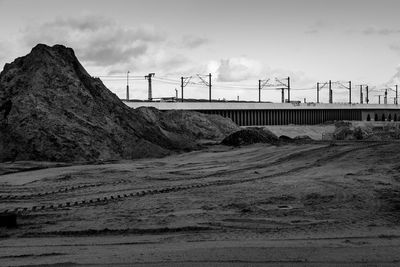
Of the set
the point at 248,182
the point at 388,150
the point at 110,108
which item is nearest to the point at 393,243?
the point at 248,182

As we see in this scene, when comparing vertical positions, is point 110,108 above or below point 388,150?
above

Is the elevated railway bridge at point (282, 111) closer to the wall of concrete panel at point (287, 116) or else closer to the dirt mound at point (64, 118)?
the wall of concrete panel at point (287, 116)

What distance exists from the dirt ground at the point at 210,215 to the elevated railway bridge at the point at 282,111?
103 ft

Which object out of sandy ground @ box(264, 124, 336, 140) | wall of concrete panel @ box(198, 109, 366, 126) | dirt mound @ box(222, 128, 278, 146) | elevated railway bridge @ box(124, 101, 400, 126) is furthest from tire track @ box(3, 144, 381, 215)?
wall of concrete panel @ box(198, 109, 366, 126)

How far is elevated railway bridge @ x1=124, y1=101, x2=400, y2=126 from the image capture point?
5309 centimetres

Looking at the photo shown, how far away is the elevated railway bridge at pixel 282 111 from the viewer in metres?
53.1

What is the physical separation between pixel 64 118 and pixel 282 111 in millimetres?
45868

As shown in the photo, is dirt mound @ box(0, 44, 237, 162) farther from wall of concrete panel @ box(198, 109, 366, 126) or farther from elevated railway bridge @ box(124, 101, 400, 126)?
wall of concrete panel @ box(198, 109, 366, 126)

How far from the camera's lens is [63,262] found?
6.33 metres

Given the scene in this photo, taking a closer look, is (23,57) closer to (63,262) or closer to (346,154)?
(346,154)

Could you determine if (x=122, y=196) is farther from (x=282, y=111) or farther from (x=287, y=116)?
(x=287, y=116)

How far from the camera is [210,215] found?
929 cm

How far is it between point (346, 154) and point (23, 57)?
16416mm

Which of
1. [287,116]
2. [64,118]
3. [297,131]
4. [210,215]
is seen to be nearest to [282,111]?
[287,116]
